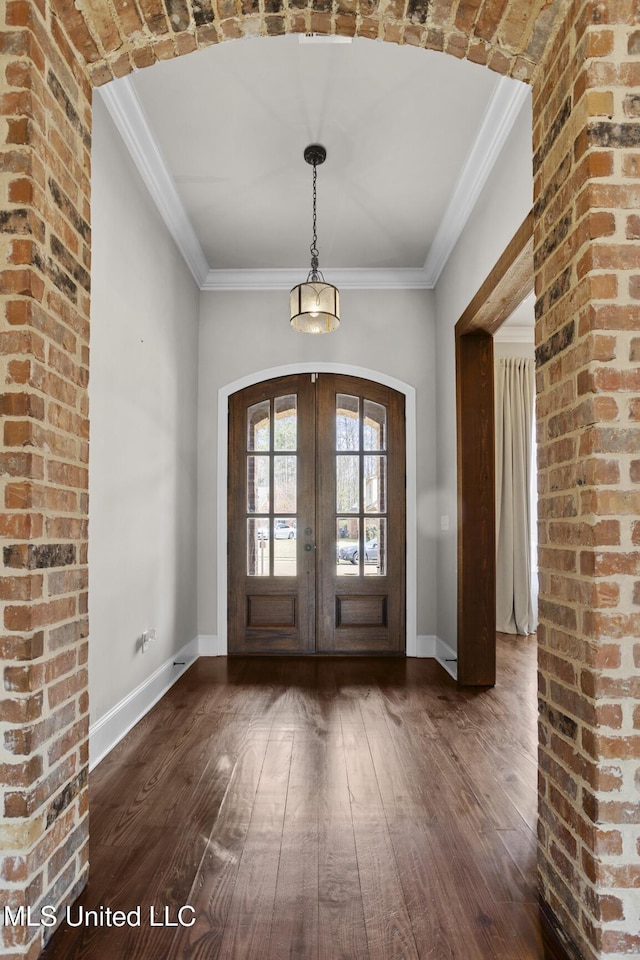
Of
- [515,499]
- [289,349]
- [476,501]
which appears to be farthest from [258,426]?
[515,499]

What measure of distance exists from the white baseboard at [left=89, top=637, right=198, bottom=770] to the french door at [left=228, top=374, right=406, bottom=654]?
33.0 inches

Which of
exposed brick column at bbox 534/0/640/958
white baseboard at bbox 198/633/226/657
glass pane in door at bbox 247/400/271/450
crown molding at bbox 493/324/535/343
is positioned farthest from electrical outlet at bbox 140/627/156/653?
crown molding at bbox 493/324/535/343

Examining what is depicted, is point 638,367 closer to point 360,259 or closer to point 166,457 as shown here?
point 166,457

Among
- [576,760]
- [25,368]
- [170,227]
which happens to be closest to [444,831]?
[576,760]

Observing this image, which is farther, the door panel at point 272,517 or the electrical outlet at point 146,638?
the door panel at point 272,517

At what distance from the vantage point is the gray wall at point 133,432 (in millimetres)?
2910

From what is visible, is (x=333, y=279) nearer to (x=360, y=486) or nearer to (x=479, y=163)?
(x=360, y=486)

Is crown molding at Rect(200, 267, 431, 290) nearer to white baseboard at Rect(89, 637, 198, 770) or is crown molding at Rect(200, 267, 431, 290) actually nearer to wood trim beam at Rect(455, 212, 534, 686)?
wood trim beam at Rect(455, 212, 534, 686)

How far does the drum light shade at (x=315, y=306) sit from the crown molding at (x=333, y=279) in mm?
1352

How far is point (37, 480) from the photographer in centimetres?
158

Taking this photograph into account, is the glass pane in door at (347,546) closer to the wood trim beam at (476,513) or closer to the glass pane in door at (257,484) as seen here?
the glass pane in door at (257,484)

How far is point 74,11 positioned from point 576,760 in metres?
2.30

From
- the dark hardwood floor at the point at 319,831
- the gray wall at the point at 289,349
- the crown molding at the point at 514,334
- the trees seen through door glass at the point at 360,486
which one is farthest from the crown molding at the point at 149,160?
the crown molding at the point at 514,334

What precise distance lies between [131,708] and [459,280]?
130 inches
